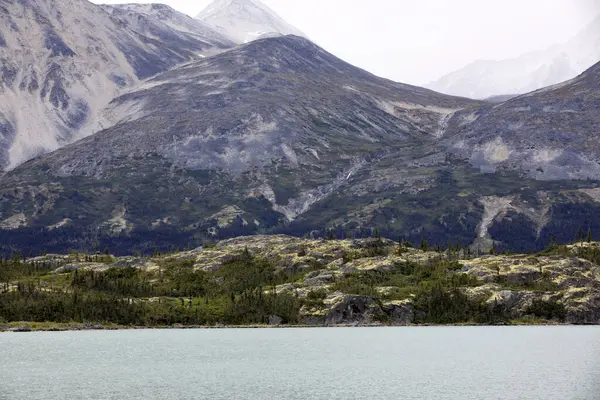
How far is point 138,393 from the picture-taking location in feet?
431

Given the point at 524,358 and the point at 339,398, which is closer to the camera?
the point at 339,398

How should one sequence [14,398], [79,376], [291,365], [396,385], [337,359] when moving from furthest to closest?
[337,359] → [291,365] → [79,376] → [396,385] → [14,398]

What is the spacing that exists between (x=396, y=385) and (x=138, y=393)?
44089 millimetres

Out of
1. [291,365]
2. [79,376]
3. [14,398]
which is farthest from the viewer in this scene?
[291,365]

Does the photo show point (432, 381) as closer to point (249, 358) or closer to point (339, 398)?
point (339, 398)

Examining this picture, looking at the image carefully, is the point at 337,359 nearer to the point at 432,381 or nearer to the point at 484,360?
the point at 484,360

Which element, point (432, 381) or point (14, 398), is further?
point (432, 381)

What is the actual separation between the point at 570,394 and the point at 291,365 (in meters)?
66.8

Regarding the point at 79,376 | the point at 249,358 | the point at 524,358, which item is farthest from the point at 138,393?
the point at 524,358

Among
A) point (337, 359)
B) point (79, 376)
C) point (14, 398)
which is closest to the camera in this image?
point (14, 398)

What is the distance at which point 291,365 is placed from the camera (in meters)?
175

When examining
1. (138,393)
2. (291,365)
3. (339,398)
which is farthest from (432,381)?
(138,393)

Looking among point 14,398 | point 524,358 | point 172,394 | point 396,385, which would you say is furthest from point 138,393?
point 524,358

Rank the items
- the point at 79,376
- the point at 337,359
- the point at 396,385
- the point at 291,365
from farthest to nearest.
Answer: the point at 337,359 → the point at 291,365 → the point at 79,376 → the point at 396,385
